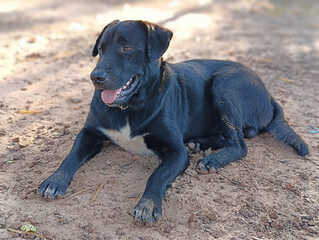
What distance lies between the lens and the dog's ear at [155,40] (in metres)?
3.23

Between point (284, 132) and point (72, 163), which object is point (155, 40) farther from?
point (284, 132)

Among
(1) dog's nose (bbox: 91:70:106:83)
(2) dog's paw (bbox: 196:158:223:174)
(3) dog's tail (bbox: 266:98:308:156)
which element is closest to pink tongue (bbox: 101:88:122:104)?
(1) dog's nose (bbox: 91:70:106:83)

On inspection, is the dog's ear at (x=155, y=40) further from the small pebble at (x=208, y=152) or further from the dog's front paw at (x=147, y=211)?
the dog's front paw at (x=147, y=211)

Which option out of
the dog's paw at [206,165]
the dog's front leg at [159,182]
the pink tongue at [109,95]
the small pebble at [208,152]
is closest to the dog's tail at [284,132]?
the small pebble at [208,152]

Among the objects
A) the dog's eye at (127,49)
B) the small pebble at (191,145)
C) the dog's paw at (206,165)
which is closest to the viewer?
the dog's eye at (127,49)

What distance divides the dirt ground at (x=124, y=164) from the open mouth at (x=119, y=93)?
0.64 meters

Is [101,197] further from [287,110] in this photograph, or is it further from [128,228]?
[287,110]

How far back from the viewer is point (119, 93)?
10.4ft

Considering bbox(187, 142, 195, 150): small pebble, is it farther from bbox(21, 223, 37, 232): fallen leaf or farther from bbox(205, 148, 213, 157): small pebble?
bbox(21, 223, 37, 232): fallen leaf

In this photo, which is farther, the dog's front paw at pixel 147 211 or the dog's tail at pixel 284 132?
the dog's tail at pixel 284 132

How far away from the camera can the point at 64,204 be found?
2838 millimetres

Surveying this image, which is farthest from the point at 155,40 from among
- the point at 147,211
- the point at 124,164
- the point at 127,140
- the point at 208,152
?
the point at 147,211

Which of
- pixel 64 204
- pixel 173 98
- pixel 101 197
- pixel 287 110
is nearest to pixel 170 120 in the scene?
pixel 173 98

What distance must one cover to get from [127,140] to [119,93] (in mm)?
510
